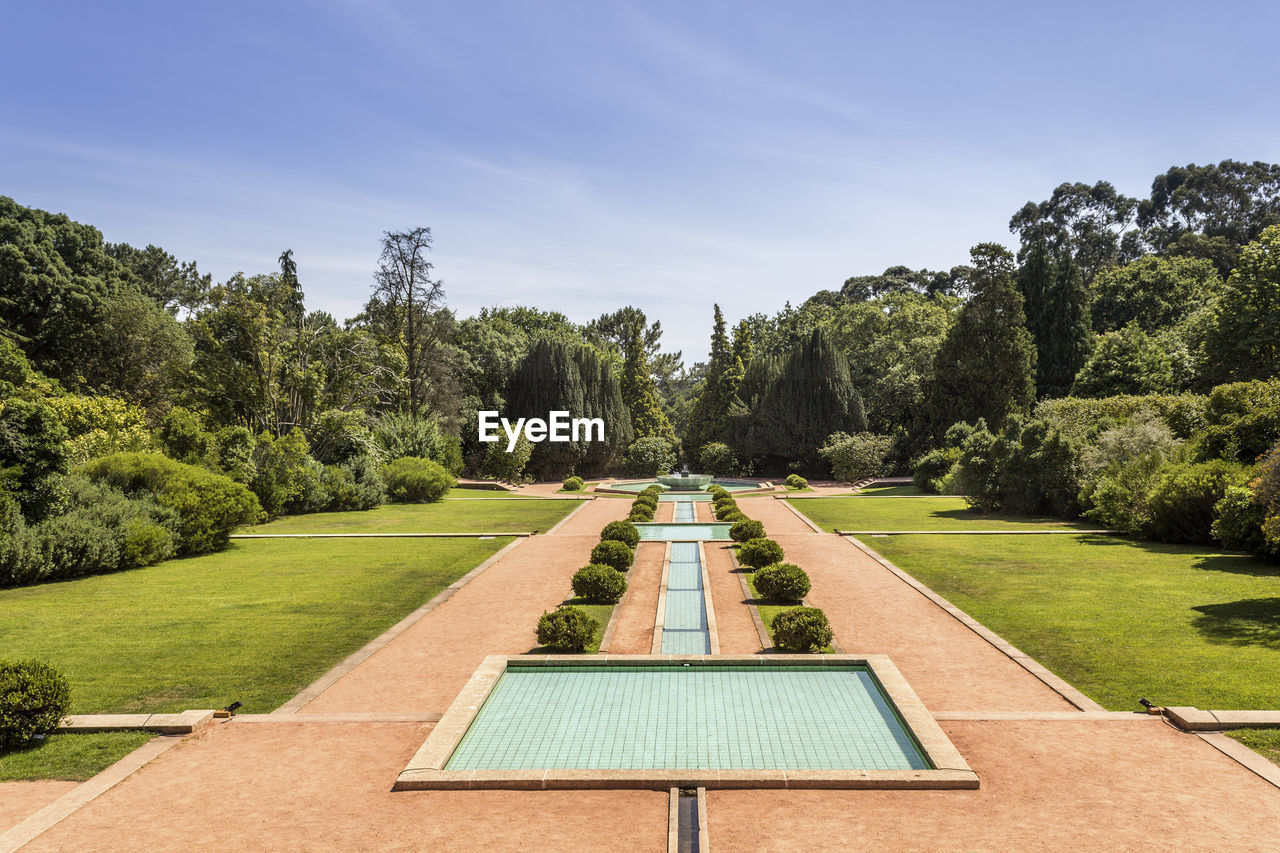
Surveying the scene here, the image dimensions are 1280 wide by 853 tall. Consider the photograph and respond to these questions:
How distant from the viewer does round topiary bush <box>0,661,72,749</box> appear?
7.74 m

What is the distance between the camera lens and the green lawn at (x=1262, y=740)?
24.2ft

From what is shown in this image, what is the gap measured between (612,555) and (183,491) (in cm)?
1277

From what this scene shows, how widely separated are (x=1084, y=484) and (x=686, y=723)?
21.9 m

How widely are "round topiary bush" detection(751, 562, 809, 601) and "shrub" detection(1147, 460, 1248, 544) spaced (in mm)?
11645

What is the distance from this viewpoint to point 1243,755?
7.38 m

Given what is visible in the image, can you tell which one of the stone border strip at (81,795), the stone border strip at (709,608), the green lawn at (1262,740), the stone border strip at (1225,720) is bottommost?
the stone border strip at (81,795)

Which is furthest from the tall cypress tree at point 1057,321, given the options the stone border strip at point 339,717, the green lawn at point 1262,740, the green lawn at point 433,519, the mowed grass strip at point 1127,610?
the stone border strip at point 339,717

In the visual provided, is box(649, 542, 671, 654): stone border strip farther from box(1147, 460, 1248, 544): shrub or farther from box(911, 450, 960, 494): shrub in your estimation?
box(911, 450, 960, 494): shrub

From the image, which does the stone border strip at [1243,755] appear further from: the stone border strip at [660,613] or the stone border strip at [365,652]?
the stone border strip at [365,652]

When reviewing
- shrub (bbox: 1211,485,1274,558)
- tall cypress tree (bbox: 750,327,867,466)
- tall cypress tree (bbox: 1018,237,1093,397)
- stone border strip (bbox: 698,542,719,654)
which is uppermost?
tall cypress tree (bbox: 1018,237,1093,397)

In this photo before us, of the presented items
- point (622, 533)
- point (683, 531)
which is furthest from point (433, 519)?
point (622, 533)

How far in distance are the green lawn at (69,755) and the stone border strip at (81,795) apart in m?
0.15

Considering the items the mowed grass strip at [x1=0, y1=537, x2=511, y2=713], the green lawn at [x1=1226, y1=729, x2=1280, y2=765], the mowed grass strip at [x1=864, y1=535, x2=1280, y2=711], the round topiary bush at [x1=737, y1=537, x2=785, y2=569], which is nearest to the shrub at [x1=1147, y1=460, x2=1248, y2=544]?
the mowed grass strip at [x1=864, y1=535, x2=1280, y2=711]

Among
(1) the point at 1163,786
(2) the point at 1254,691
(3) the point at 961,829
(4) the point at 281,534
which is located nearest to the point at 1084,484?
(2) the point at 1254,691
